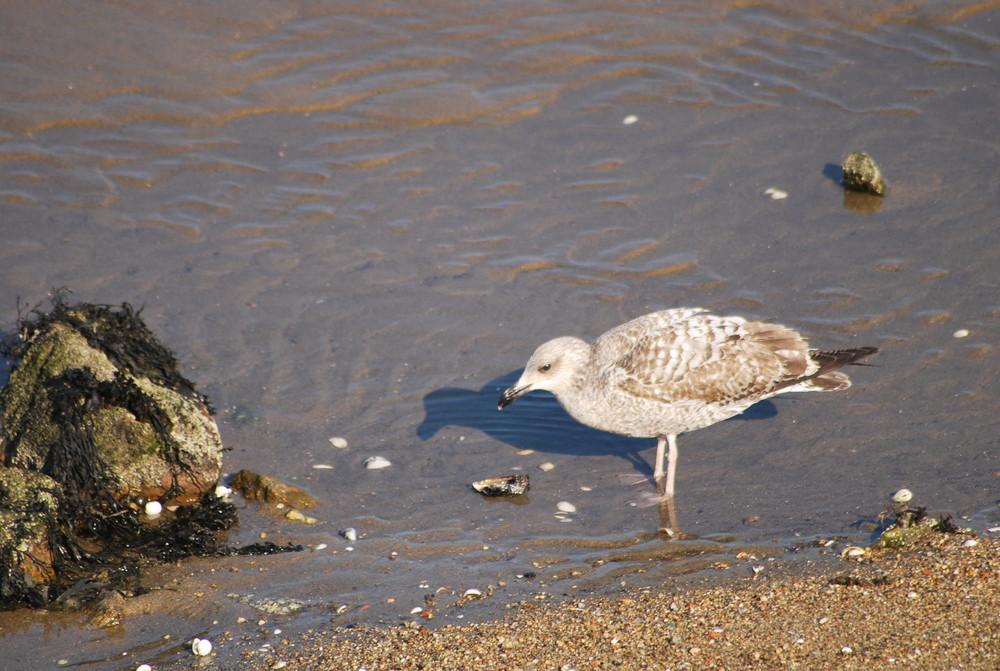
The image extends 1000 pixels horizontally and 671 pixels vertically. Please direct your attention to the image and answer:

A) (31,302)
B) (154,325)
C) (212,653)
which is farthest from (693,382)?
(31,302)

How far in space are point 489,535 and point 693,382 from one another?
5.60ft

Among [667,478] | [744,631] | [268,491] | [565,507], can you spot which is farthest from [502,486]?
[744,631]

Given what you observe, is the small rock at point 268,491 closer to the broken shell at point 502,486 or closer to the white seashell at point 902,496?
the broken shell at point 502,486

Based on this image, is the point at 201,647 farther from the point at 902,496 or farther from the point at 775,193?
the point at 775,193

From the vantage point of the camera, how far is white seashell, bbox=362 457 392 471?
21.4 ft

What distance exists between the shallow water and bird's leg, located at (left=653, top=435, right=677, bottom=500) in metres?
0.14

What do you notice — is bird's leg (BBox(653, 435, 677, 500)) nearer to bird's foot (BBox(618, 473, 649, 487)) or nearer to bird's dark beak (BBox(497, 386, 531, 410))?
bird's foot (BBox(618, 473, 649, 487))

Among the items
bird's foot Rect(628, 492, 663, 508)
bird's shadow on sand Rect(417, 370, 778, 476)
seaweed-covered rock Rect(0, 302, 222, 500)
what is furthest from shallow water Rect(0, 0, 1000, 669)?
seaweed-covered rock Rect(0, 302, 222, 500)

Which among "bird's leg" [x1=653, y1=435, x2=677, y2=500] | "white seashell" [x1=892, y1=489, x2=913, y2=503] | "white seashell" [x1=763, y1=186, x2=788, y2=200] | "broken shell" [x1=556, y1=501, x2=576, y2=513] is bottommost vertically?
"broken shell" [x1=556, y1=501, x2=576, y2=513]

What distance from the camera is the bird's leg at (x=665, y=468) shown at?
20.8 feet

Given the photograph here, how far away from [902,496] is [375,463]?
335 centimetres

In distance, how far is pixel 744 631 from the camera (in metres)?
4.63

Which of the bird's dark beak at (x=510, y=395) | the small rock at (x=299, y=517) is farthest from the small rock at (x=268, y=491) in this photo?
the bird's dark beak at (x=510, y=395)

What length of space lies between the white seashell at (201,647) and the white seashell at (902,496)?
13.3 feet
